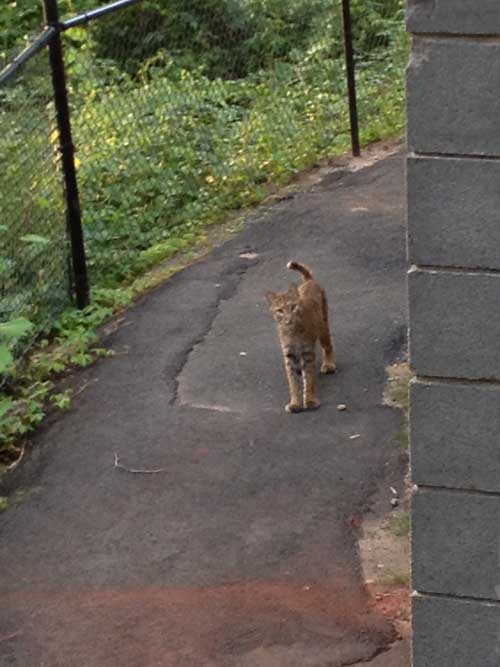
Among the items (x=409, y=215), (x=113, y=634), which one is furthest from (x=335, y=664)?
(x=409, y=215)

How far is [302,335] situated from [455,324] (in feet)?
10.8

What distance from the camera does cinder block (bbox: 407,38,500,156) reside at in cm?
343

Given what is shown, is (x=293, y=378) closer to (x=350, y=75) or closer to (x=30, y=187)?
(x=30, y=187)

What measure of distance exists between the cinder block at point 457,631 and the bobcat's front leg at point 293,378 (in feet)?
9.19

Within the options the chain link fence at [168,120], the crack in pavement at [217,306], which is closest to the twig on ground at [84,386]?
the crack in pavement at [217,306]

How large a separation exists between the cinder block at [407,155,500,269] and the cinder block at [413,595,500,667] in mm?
942

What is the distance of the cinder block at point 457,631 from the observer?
395cm

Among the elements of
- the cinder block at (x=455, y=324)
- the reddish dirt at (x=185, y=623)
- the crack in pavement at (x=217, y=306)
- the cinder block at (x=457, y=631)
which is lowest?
the reddish dirt at (x=185, y=623)

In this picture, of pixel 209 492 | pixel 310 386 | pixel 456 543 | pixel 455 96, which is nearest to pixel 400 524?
pixel 209 492

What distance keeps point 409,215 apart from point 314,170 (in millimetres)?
7071

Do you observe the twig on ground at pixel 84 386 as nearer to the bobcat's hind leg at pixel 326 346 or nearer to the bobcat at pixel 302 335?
the bobcat at pixel 302 335

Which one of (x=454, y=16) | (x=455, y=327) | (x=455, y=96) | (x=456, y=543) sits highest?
(x=454, y=16)

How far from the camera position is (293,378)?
6.89 meters

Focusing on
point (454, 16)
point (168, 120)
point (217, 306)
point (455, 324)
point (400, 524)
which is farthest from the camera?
point (168, 120)
